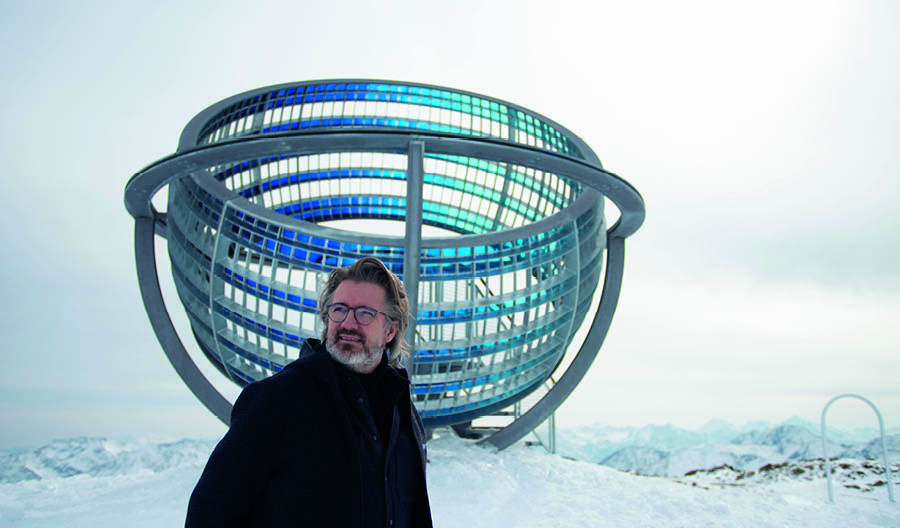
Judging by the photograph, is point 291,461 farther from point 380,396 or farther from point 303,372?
point 380,396

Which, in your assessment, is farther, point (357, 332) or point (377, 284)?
point (377, 284)

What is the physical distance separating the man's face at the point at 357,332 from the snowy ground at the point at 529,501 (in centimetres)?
1123

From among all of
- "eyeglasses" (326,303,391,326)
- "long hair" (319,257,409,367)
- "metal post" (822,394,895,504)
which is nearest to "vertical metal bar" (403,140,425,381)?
"long hair" (319,257,409,367)

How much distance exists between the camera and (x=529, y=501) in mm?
14453

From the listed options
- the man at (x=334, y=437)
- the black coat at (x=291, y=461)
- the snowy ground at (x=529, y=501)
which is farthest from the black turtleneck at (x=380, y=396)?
the snowy ground at (x=529, y=501)

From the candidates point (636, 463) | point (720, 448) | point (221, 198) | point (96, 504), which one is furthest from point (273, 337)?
point (636, 463)

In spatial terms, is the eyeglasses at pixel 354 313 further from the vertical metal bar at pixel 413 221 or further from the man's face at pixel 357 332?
the vertical metal bar at pixel 413 221

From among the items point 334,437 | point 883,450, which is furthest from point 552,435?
point 334,437

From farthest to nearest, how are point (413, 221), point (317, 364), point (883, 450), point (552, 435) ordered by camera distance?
1. point (552, 435)
2. point (883, 450)
3. point (413, 221)
4. point (317, 364)

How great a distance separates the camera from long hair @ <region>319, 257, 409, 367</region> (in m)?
2.47

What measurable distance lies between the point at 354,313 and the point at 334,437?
0.49 metres

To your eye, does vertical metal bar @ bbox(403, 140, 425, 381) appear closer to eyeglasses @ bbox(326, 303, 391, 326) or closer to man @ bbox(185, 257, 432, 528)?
man @ bbox(185, 257, 432, 528)

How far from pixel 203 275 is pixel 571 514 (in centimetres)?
1285

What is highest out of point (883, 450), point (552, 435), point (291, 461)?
point (291, 461)
